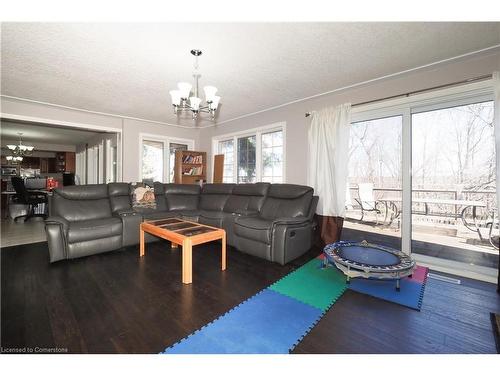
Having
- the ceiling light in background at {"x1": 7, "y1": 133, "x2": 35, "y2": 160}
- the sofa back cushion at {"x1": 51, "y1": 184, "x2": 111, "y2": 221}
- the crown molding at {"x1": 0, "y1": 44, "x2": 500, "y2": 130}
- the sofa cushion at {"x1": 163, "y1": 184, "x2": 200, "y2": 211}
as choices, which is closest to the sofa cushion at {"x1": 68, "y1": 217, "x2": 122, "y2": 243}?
the sofa back cushion at {"x1": 51, "y1": 184, "x2": 111, "y2": 221}

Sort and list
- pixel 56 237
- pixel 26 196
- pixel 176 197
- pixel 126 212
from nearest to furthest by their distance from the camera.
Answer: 1. pixel 56 237
2. pixel 126 212
3. pixel 176 197
4. pixel 26 196

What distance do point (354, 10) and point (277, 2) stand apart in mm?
588

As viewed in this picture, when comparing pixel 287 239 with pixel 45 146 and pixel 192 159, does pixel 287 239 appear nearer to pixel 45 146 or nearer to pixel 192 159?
pixel 192 159

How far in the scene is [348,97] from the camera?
3.24m

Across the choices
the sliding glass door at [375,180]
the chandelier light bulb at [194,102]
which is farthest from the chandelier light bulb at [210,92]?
the sliding glass door at [375,180]

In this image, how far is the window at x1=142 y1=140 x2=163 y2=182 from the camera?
5.11 metres

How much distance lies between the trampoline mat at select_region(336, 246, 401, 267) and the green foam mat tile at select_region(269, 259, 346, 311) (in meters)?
0.26

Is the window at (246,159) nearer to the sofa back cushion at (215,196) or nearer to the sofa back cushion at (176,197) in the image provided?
the sofa back cushion at (215,196)

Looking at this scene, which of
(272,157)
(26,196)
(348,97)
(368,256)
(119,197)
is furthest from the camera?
(26,196)

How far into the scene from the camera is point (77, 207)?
3312 millimetres

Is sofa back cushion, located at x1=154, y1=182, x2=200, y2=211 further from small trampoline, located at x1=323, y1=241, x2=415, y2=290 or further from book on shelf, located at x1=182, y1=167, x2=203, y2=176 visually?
small trampoline, located at x1=323, y1=241, x2=415, y2=290

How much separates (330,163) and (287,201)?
878 mm

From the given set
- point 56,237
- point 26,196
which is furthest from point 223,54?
point 26,196

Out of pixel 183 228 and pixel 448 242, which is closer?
pixel 183 228
